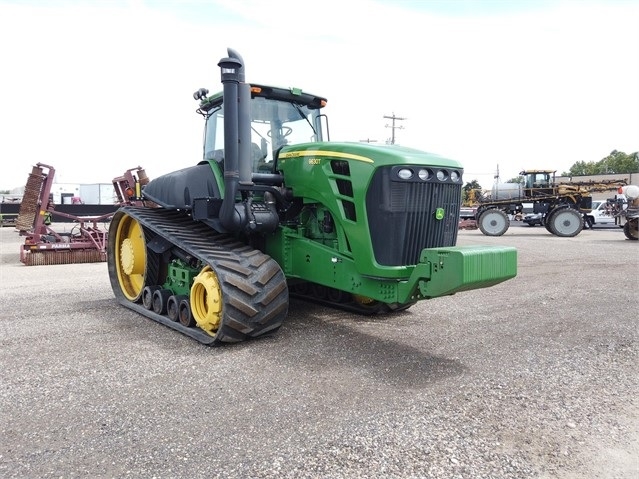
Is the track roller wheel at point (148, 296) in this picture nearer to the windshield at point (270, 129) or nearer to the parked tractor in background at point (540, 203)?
the windshield at point (270, 129)

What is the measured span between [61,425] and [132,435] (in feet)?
1.72

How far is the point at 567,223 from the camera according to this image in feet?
75.5

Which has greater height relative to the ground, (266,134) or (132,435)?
(266,134)

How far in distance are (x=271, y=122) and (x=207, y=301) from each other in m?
2.24

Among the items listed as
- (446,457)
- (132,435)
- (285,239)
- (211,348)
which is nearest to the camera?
(446,457)

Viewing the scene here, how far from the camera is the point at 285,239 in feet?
18.5

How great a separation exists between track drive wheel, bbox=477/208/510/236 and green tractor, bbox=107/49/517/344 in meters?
19.2

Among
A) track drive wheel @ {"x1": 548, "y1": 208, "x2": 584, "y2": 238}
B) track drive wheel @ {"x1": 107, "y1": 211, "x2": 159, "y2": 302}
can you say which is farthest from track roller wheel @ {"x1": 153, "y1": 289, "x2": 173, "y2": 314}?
track drive wheel @ {"x1": 548, "y1": 208, "x2": 584, "y2": 238}

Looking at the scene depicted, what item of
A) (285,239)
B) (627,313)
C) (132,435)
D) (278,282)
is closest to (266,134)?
(285,239)

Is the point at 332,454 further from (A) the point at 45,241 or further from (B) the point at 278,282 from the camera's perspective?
(A) the point at 45,241

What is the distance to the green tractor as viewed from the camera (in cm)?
466

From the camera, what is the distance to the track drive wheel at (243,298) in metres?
4.92

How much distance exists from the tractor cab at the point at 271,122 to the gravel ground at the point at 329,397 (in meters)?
2.03

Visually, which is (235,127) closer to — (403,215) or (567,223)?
A: (403,215)
